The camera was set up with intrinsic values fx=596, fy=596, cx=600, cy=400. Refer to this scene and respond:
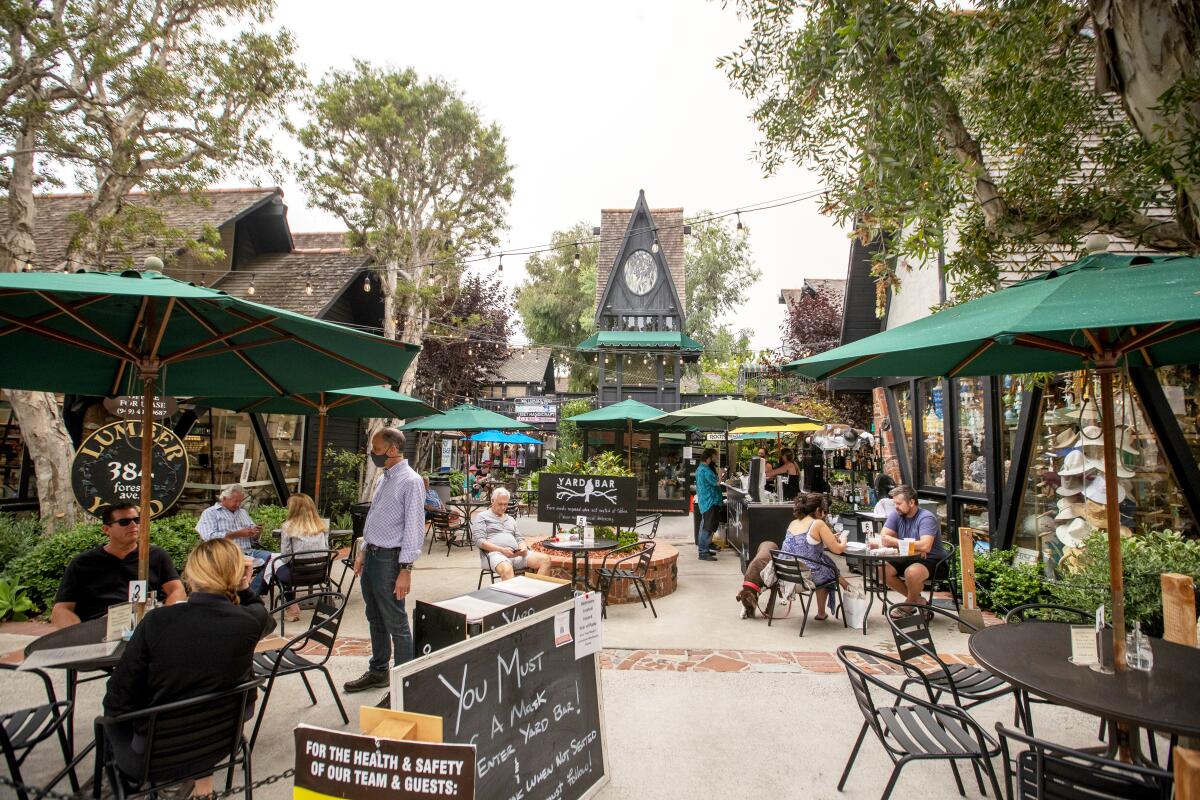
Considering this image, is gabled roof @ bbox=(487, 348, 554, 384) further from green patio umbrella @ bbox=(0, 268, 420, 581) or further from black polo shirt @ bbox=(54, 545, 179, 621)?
black polo shirt @ bbox=(54, 545, 179, 621)

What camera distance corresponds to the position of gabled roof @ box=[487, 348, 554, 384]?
33781 mm

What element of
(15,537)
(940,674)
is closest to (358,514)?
(15,537)

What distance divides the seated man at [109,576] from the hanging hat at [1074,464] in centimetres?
792

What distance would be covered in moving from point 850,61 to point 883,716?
14.4 ft

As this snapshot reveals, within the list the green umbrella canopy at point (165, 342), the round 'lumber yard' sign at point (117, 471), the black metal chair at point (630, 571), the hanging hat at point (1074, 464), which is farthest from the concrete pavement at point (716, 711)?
the green umbrella canopy at point (165, 342)

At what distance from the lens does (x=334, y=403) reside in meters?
8.30

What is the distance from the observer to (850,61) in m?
4.45

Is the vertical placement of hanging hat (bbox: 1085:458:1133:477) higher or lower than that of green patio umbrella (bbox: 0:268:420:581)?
lower

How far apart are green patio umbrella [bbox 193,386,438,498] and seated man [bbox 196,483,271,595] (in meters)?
1.62

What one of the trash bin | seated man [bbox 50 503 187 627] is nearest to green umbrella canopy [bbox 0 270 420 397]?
seated man [bbox 50 503 187 627]

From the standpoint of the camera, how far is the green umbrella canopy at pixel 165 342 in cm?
278

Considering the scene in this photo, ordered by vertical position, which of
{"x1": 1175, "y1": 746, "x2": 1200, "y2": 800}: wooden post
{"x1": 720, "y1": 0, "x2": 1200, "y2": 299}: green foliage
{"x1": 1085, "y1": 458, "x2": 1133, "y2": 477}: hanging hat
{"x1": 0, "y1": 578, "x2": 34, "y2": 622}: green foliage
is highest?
{"x1": 720, "y1": 0, "x2": 1200, "y2": 299}: green foliage

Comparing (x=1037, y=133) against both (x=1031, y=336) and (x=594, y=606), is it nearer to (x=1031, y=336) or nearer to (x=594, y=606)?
(x=1031, y=336)

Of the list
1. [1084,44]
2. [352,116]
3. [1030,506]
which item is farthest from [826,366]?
[352,116]
